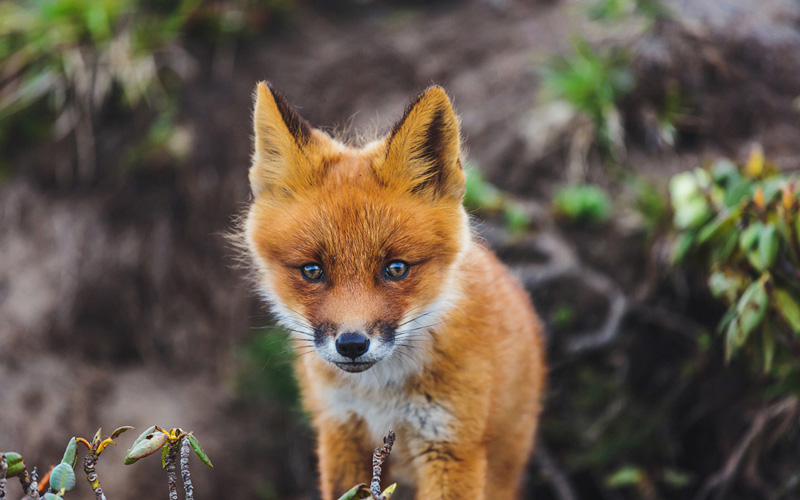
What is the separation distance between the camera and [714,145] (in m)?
5.20

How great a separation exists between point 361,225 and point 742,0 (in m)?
5.09

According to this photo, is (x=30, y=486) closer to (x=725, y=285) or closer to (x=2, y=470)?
(x=2, y=470)

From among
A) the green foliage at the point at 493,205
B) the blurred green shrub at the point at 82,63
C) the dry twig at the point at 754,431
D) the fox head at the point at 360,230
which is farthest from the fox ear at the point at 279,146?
the blurred green shrub at the point at 82,63

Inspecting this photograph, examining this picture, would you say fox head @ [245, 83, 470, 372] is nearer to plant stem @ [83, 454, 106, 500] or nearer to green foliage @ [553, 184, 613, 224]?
plant stem @ [83, 454, 106, 500]

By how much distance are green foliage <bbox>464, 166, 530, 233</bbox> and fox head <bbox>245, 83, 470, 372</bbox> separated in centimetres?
190

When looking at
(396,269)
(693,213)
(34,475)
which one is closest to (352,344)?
(396,269)

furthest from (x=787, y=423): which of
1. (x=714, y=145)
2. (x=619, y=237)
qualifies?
(x=714, y=145)

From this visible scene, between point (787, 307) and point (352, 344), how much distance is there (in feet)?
7.48

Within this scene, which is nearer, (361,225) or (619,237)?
(361,225)

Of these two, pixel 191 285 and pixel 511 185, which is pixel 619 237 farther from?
pixel 191 285

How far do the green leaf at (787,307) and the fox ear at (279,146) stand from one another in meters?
2.37

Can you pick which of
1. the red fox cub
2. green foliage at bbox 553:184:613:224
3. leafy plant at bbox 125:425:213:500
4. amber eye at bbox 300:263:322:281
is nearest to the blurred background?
green foliage at bbox 553:184:613:224

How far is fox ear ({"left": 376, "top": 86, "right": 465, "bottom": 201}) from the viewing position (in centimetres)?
257

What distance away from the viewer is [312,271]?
2.52 meters
